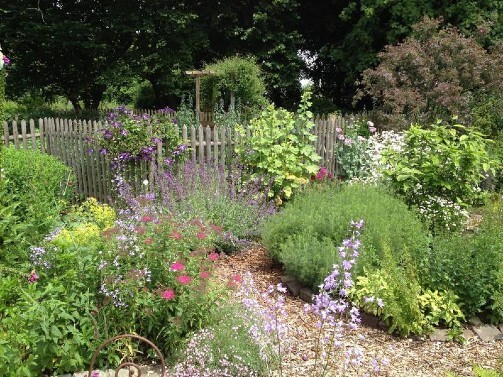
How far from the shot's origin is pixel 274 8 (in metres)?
18.5

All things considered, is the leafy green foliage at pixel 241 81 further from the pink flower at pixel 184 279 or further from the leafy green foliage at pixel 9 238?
the pink flower at pixel 184 279

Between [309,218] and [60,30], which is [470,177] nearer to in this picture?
[309,218]

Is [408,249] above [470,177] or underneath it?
underneath

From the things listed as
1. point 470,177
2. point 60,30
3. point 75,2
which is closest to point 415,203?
point 470,177

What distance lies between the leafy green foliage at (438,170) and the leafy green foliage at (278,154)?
1721 mm

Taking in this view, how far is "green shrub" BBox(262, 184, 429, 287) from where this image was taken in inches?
177

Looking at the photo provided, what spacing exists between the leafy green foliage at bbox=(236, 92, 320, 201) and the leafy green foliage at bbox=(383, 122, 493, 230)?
1721 millimetres

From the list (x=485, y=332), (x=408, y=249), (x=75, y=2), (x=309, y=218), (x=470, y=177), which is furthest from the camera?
(x=75, y=2)

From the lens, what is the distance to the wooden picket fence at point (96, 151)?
7.18 m

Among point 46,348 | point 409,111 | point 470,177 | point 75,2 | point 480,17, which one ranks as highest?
point 75,2

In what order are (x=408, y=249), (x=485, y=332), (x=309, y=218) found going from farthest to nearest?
(x=309, y=218)
(x=408, y=249)
(x=485, y=332)

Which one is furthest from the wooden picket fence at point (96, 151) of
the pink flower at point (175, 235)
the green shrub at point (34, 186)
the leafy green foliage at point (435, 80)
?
the pink flower at point (175, 235)

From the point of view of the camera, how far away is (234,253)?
574 cm

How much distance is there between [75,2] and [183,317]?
1932 cm
